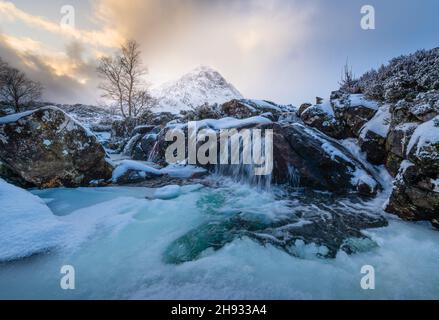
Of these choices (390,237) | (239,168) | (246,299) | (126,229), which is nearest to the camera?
(246,299)

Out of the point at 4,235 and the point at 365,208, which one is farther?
the point at 365,208

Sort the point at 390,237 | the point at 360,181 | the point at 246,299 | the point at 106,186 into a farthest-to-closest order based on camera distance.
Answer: the point at 106,186 → the point at 360,181 → the point at 390,237 → the point at 246,299

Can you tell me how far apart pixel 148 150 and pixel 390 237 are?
11.3m

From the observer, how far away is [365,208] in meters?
4.54

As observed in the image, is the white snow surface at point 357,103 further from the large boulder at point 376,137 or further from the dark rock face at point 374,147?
the dark rock face at point 374,147

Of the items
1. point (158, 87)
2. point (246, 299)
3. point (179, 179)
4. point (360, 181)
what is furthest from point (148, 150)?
point (158, 87)

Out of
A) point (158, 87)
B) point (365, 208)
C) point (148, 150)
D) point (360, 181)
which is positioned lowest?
point (365, 208)

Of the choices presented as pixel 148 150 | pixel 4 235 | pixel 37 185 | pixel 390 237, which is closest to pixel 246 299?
pixel 390 237

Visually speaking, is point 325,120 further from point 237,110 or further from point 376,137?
point 237,110

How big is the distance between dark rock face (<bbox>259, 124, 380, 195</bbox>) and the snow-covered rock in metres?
5.36

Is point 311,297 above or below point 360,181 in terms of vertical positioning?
below

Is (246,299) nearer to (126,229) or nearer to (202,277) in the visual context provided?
(202,277)

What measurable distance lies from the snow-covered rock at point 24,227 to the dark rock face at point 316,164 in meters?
5.36

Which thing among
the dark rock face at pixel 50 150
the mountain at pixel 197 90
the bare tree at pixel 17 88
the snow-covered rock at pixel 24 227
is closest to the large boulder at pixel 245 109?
the dark rock face at pixel 50 150
